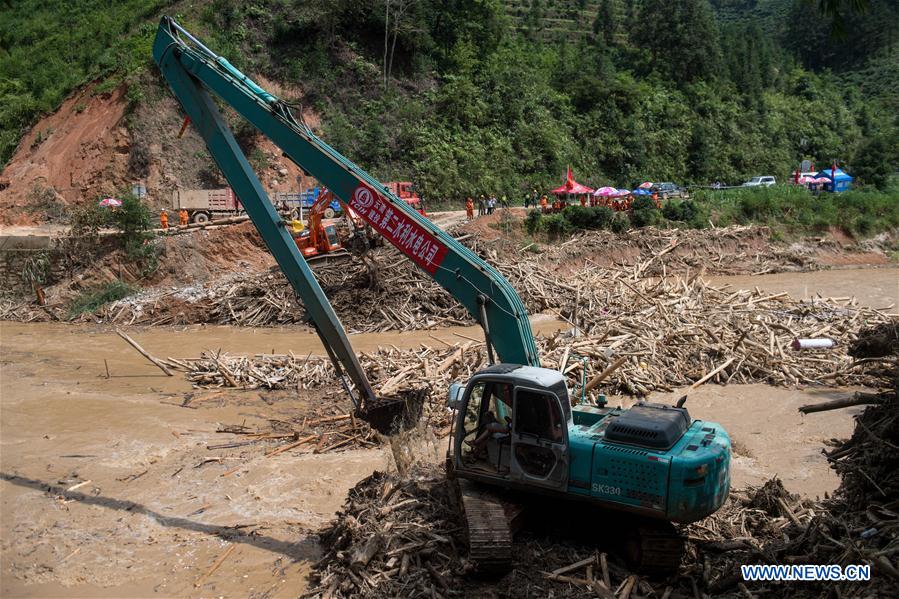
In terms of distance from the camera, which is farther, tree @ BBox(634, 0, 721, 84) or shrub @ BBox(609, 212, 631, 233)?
tree @ BBox(634, 0, 721, 84)

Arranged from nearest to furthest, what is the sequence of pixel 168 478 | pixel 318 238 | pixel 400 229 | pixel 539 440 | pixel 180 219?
1. pixel 539 440
2. pixel 400 229
3. pixel 168 478
4. pixel 318 238
5. pixel 180 219

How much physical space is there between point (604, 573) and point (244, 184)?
6544 mm

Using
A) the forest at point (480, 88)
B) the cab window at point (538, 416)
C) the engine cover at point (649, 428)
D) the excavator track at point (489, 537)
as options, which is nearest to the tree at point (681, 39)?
the forest at point (480, 88)

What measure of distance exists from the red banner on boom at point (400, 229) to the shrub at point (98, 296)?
20194 millimetres

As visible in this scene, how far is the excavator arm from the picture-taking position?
7.92 meters

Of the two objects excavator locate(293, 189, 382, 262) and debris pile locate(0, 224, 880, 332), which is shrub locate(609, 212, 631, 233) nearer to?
debris pile locate(0, 224, 880, 332)

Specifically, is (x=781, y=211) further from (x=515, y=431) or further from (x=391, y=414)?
(x=515, y=431)

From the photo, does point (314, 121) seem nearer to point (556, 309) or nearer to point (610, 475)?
point (556, 309)

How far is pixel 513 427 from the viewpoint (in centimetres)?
677

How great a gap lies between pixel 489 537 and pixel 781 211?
1429 inches

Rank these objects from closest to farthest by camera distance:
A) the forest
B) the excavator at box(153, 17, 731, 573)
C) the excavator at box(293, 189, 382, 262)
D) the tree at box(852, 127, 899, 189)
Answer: the excavator at box(153, 17, 731, 573)
the excavator at box(293, 189, 382, 262)
the forest
the tree at box(852, 127, 899, 189)

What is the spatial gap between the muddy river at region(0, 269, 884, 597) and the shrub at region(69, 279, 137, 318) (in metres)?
7.42

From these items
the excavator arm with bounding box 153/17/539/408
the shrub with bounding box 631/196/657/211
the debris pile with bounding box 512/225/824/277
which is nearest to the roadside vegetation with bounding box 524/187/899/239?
the shrub with bounding box 631/196/657/211

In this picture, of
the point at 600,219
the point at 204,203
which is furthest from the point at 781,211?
the point at 204,203
